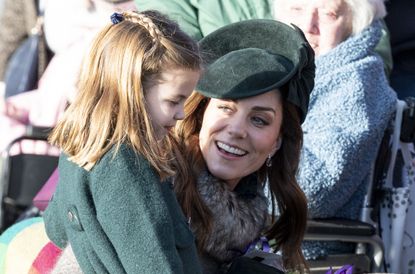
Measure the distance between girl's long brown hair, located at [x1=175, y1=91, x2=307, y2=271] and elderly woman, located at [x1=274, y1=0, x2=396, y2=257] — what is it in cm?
57

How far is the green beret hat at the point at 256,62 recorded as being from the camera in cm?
272

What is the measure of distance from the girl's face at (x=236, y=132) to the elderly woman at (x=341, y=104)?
0.79m

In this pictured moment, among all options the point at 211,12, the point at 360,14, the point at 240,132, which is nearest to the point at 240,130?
the point at 240,132

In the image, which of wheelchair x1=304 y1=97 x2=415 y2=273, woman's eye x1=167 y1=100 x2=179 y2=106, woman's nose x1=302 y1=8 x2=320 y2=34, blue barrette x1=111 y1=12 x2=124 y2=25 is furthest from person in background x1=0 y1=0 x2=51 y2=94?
woman's eye x1=167 y1=100 x2=179 y2=106

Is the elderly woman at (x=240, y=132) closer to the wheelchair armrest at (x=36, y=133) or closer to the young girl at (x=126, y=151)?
the young girl at (x=126, y=151)

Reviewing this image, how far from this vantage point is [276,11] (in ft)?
12.9

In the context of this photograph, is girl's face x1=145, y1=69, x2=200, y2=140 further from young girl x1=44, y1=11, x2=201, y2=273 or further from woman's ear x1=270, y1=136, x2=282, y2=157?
woman's ear x1=270, y1=136, x2=282, y2=157

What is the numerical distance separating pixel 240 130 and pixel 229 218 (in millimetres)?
258

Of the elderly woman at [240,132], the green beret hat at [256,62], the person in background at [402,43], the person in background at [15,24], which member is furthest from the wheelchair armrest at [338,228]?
the person in background at [15,24]

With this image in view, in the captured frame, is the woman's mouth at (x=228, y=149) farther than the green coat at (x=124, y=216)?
Yes

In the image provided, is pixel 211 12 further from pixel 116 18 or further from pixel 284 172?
pixel 116 18

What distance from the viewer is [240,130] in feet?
9.02

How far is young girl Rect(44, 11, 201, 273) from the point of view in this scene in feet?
6.93

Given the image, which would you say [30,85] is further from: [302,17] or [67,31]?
[302,17]
